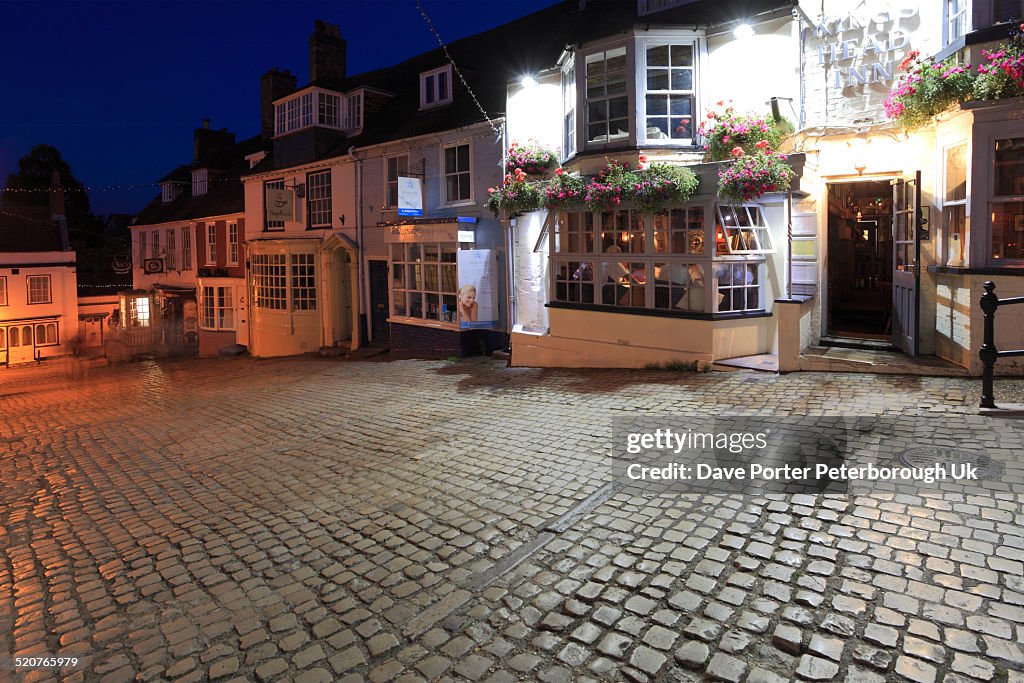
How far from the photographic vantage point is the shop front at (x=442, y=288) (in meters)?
16.1

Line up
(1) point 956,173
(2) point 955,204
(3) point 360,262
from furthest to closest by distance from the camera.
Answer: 1. (3) point 360,262
2. (1) point 956,173
3. (2) point 955,204

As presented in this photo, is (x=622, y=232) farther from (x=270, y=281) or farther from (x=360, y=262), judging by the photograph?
(x=270, y=281)

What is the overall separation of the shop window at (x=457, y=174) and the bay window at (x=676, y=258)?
527 cm

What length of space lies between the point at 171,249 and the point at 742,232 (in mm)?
29746

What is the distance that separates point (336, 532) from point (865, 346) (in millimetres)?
8940

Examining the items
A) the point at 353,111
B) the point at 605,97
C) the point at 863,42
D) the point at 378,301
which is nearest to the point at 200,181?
the point at 353,111

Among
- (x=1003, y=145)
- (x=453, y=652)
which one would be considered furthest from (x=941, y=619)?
(x=1003, y=145)

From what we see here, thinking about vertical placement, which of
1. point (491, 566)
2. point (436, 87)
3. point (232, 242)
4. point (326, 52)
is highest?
point (326, 52)

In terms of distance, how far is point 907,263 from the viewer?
10.0m

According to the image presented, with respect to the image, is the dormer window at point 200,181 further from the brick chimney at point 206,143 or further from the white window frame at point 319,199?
the white window frame at point 319,199

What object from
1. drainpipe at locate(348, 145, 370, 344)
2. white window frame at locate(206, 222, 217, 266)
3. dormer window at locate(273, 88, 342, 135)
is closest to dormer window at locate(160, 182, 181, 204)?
white window frame at locate(206, 222, 217, 266)

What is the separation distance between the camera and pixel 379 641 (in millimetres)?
3846

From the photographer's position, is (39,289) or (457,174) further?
(39,289)

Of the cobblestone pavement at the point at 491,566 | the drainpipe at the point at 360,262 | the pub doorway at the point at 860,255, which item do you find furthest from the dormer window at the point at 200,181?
the pub doorway at the point at 860,255
